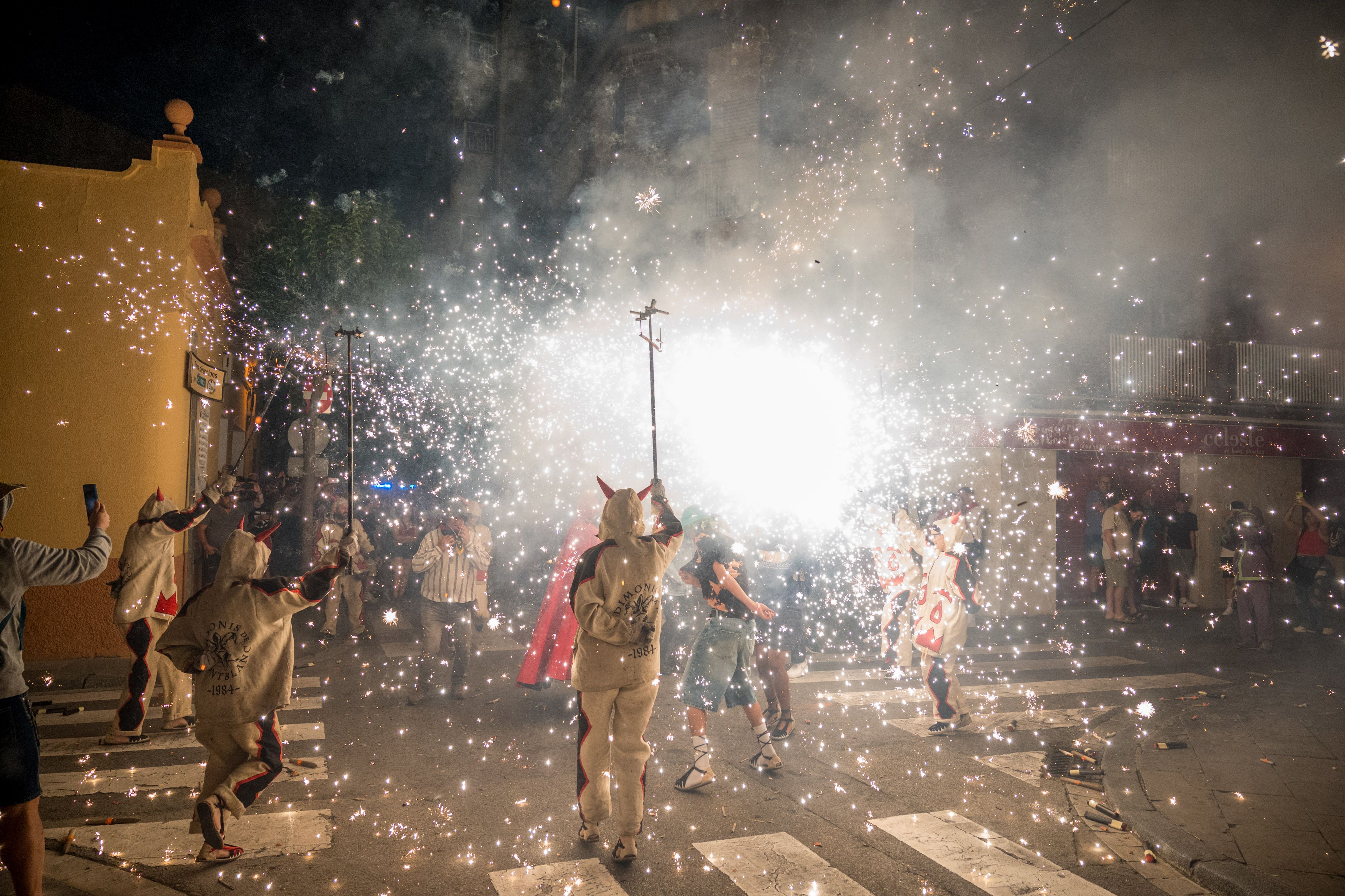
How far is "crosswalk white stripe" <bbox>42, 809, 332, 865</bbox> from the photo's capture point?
338 cm

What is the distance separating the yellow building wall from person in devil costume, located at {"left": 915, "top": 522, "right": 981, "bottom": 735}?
7974 mm

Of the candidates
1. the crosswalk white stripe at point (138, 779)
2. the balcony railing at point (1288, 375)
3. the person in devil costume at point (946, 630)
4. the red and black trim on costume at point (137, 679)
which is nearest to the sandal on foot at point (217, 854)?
the crosswalk white stripe at point (138, 779)

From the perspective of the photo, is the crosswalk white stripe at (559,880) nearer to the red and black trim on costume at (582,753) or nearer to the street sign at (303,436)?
the red and black trim on costume at (582,753)

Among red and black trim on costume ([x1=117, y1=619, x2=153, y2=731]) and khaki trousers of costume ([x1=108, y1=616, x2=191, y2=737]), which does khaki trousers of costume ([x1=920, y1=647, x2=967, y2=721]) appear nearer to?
khaki trousers of costume ([x1=108, y1=616, x2=191, y2=737])

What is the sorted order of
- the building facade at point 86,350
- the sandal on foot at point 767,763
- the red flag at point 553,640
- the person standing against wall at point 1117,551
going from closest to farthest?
the sandal on foot at point 767,763
the red flag at point 553,640
the building facade at point 86,350
the person standing against wall at point 1117,551

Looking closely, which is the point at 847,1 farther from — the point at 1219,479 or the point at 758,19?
the point at 1219,479

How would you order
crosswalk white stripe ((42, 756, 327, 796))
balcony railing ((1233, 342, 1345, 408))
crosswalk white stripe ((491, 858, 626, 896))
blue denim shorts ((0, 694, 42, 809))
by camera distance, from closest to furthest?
blue denim shorts ((0, 694, 42, 809))
crosswalk white stripe ((491, 858, 626, 896))
crosswalk white stripe ((42, 756, 327, 796))
balcony railing ((1233, 342, 1345, 408))

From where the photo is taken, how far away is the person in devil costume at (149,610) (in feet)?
16.3

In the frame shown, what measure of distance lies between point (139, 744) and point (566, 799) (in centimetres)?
311

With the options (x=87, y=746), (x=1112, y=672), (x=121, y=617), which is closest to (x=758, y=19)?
(x=1112, y=672)

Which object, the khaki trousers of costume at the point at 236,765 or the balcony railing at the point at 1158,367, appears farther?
the balcony railing at the point at 1158,367

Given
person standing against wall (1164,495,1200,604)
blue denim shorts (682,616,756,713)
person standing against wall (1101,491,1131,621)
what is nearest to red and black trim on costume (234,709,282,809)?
blue denim shorts (682,616,756,713)

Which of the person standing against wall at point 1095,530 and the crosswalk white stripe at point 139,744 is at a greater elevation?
the person standing against wall at point 1095,530

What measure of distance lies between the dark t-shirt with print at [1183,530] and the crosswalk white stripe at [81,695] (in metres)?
12.9
